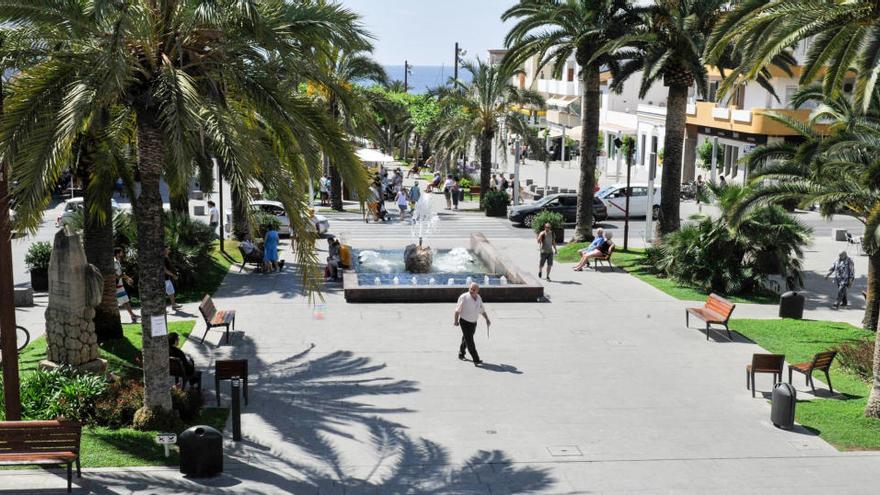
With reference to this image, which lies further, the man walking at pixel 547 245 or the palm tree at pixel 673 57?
the palm tree at pixel 673 57

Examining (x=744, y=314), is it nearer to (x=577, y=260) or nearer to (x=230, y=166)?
(x=577, y=260)

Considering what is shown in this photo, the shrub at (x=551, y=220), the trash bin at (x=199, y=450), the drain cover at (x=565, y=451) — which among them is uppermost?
the shrub at (x=551, y=220)

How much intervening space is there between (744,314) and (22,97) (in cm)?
1606

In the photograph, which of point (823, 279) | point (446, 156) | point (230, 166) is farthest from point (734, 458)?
point (446, 156)

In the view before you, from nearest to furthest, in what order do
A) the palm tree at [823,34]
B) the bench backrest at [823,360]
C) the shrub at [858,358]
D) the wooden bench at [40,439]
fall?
the wooden bench at [40,439] < the palm tree at [823,34] < the bench backrest at [823,360] < the shrub at [858,358]

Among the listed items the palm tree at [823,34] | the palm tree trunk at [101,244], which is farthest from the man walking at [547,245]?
the palm tree trunk at [101,244]

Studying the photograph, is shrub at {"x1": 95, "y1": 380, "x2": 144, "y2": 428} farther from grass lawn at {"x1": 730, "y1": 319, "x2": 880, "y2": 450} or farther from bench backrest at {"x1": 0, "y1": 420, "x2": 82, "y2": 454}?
grass lawn at {"x1": 730, "y1": 319, "x2": 880, "y2": 450}

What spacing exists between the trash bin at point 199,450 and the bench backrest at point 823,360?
9366mm

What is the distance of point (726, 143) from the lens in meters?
53.2

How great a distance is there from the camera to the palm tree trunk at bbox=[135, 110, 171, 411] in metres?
12.3

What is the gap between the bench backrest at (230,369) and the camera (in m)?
14.2

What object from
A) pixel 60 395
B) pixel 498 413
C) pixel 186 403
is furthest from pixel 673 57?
pixel 60 395

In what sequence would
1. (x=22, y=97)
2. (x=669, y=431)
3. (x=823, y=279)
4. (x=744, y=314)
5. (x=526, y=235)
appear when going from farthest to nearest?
(x=526, y=235) < (x=823, y=279) < (x=744, y=314) < (x=669, y=431) < (x=22, y=97)

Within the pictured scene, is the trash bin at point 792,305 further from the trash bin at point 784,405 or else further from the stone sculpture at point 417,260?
the stone sculpture at point 417,260
